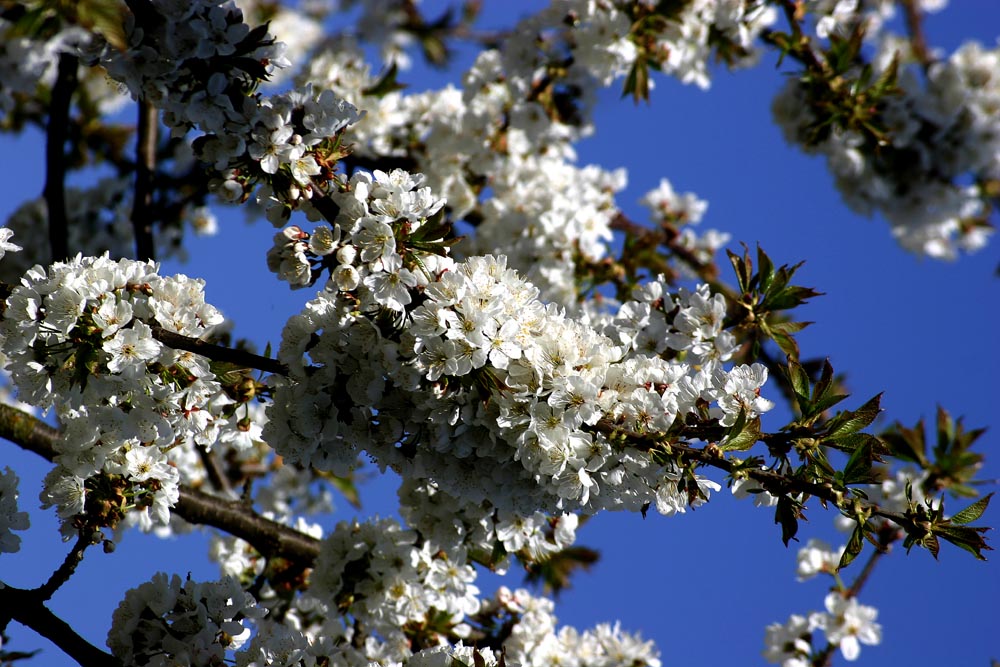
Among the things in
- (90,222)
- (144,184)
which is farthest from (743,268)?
(90,222)

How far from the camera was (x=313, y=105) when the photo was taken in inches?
98.8

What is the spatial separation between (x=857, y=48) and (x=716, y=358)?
2310 millimetres

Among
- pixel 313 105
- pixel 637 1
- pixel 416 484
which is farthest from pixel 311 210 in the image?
pixel 637 1

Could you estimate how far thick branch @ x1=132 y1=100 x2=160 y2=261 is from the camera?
3887 millimetres

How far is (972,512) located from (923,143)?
3.80 meters

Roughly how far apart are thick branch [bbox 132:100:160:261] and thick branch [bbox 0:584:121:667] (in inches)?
58.9

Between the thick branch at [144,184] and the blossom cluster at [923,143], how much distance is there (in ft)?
11.3

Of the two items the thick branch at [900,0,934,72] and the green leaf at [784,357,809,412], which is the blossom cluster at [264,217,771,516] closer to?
the green leaf at [784,357,809,412]

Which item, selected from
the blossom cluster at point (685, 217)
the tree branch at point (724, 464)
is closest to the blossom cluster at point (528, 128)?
the blossom cluster at point (685, 217)

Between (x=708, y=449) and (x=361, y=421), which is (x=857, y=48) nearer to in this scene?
(x=708, y=449)

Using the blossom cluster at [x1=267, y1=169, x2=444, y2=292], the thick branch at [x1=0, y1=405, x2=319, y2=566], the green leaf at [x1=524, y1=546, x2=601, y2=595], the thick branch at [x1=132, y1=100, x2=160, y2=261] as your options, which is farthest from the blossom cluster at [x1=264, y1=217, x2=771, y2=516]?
the green leaf at [x1=524, y1=546, x2=601, y2=595]

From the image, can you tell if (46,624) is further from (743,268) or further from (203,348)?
(743,268)

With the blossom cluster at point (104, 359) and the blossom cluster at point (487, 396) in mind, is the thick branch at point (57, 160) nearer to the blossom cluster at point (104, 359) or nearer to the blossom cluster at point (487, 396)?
the blossom cluster at point (104, 359)

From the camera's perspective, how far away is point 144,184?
13.4ft
